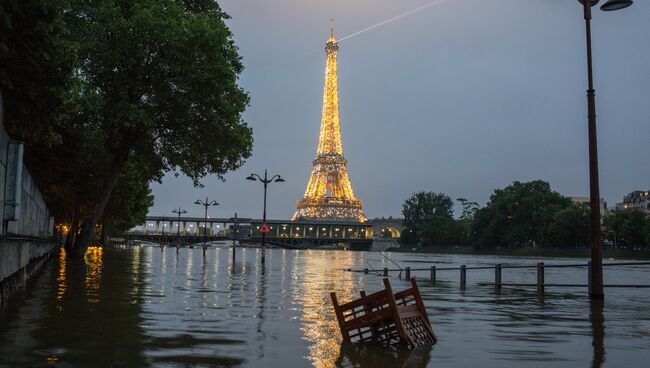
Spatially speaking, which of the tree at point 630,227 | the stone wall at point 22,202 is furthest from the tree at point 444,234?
the stone wall at point 22,202

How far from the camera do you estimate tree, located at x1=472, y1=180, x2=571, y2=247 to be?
147625 millimetres

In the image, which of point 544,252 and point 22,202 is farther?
point 544,252

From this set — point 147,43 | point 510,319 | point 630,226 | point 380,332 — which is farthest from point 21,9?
point 630,226

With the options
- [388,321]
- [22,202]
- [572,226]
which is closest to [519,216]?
[572,226]

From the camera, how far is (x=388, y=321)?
1098cm

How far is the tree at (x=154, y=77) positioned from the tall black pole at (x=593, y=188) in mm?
23550

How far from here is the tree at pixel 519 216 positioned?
14762 cm

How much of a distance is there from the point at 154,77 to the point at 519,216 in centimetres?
12738

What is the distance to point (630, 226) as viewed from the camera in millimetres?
125375

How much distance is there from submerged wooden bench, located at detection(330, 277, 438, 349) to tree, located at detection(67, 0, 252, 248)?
28805 mm

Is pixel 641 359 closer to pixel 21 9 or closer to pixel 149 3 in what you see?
pixel 21 9

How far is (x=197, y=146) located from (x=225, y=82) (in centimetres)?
553

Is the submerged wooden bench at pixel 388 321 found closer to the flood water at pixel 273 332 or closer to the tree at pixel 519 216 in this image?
the flood water at pixel 273 332

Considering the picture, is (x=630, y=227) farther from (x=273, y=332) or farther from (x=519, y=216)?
(x=273, y=332)
